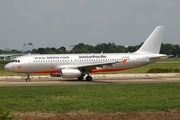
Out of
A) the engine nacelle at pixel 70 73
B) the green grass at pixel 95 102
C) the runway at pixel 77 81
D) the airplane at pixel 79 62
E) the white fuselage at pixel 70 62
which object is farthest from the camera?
the white fuselage at pixel 70 62

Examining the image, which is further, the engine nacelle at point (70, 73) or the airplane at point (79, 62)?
the airplane at point (79, 62)

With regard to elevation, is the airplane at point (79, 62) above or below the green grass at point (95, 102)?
above

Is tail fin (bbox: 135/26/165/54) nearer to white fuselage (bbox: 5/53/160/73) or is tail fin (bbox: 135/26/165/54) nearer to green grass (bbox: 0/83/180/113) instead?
white fuselage (bbox: 5/53/160/73)

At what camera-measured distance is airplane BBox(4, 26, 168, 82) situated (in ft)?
125

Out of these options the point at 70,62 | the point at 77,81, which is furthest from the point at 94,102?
the point at 70,62

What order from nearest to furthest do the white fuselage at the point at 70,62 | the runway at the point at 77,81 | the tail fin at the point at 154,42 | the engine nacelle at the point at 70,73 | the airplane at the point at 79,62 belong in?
the runway at the point at 77,81, the engine nacelle at the point at 70,73, the airplane at the point at 79,62, the white fuselage at the point at 70,62, the tail fin at the point at 154,42

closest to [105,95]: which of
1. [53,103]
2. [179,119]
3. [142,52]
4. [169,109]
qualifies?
[53,103]

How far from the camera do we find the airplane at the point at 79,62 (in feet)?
125

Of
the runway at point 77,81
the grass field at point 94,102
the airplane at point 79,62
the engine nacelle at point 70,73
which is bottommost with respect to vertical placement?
the grass field at point 94,102

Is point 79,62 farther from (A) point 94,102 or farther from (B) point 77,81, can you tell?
(A) point 94,102

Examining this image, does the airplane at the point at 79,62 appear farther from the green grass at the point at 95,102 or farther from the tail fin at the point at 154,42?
the green grass at the point at 95,102

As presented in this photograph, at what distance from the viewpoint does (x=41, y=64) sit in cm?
3853

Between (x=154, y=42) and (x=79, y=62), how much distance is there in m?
9.58

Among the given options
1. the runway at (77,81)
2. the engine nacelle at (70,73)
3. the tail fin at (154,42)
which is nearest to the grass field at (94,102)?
the runway at (77,81)
